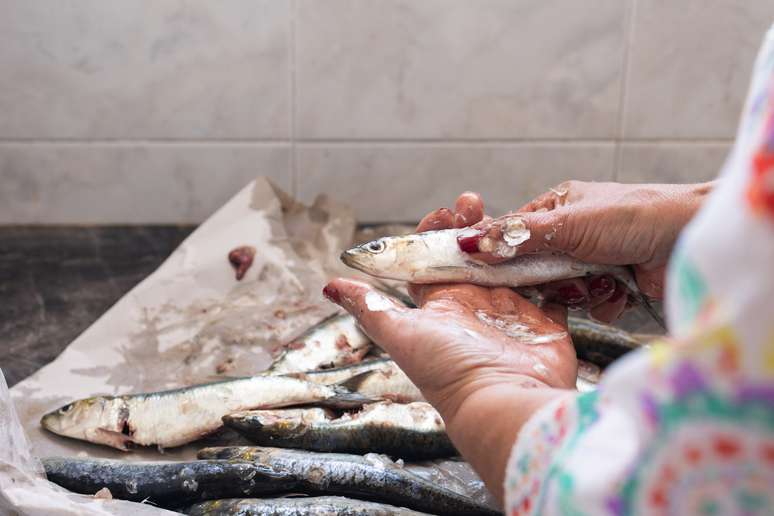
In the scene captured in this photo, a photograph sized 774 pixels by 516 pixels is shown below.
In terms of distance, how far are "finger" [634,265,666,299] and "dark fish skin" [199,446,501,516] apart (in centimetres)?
48

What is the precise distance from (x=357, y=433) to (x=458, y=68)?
4.36ft

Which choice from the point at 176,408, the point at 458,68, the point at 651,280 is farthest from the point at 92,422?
the point at 458,68

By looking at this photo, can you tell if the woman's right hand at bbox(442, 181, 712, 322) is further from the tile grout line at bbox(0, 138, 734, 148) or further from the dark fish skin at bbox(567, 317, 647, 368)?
the tile grout line at bbox(0, 138, 734, 148)

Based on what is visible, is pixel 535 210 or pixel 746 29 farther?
pixel 746 29

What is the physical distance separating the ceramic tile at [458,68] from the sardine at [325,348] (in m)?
0.80

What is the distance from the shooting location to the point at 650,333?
A: 6.63 feet

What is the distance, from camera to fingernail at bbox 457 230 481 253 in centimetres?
134

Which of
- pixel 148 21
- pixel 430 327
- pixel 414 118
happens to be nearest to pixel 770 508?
pixel 430 327

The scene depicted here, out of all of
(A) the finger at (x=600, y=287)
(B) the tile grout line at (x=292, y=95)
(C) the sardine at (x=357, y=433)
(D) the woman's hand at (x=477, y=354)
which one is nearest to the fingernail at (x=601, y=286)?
(A) the finger at (x=600, y=287)

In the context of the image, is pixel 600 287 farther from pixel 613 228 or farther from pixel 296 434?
pixel 296 434

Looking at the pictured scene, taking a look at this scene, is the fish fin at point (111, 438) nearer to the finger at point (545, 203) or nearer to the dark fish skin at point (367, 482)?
the dark fish skin at point (367, 482)

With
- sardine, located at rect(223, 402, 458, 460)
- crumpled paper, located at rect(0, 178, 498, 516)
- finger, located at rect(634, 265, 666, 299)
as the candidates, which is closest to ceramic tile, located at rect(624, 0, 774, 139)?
crumpled paper, located at rect(0, 178, 498, 516)

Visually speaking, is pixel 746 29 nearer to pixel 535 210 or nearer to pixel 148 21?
pixel 535 210

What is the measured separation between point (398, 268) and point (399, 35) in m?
1.20
